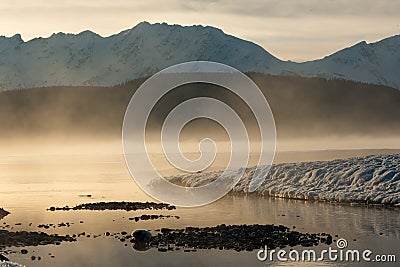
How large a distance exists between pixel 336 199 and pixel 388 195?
4.69m

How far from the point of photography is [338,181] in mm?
67438

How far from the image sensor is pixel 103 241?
44.8 meters

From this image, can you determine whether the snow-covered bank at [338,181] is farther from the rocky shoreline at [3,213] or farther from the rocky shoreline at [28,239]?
the rocky shoreline at [28,239]

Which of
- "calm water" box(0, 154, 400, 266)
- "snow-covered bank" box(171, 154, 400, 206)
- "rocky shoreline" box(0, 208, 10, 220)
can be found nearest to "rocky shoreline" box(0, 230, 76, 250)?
"calm water" box(0, 154, 400, 266)

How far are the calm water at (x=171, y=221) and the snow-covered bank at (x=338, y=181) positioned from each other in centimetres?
228

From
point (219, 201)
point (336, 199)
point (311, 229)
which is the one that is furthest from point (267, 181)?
point (311, 229)

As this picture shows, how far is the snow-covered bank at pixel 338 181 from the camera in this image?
201ft

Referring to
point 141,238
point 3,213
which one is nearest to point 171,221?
point 141,238

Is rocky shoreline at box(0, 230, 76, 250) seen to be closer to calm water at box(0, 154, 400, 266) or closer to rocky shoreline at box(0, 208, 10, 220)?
calm water at box(0, 154, 400, 266)

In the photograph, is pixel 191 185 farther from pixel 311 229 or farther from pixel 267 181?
pixel 311 229

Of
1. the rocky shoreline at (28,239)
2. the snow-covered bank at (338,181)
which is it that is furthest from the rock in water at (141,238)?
the snow-covered bank at (338,181)

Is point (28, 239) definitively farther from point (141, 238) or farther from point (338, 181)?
point (338, 181)

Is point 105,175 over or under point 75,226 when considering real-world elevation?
over

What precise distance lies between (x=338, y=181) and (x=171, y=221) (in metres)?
20.6
